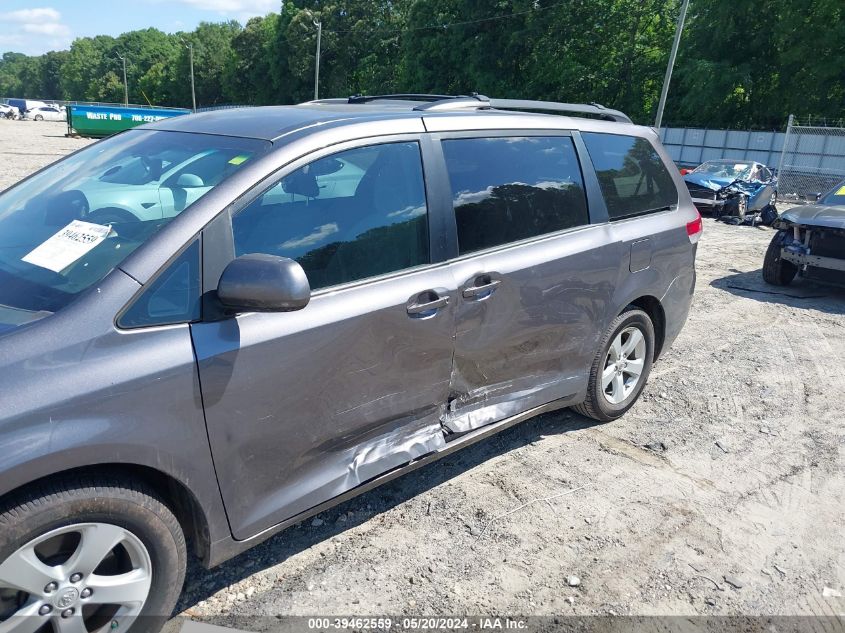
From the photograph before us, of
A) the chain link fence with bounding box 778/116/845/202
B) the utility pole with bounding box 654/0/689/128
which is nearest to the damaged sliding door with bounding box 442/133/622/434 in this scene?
the chain link fence with bounding box 778/116/845/202

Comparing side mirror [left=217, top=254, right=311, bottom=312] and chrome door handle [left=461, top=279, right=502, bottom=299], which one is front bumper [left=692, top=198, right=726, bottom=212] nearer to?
chrome door handle [left=461, top=279, right=502, bottom=299]

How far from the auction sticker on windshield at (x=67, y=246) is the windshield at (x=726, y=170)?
15861 millimetres

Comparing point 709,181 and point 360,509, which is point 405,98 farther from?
point 709,181

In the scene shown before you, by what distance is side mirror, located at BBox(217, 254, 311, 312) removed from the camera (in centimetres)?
217

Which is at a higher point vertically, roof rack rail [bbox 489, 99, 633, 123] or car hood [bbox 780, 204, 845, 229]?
roof rack rail [bbox 489, 99, 633, 123]

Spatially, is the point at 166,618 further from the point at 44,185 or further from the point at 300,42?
the point at 300,42

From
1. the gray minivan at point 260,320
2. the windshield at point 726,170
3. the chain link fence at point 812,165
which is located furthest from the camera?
the chain link fence at point 812,165

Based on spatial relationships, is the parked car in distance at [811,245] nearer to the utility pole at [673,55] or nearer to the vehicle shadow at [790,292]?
the vehicle shadow at [790,292]

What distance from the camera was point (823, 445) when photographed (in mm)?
4254

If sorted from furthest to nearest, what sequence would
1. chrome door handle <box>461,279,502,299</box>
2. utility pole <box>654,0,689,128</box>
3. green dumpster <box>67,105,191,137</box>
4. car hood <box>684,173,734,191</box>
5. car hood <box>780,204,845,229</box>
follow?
1. green dumpster <box>67,105,191,137</box>
2. utility pole <box>654,0,689,128</box>
3. car hood <box>684,173,734,191</box>
4. car hood <box>780,204,845,229</box>
5. chrome door handle <box>461,279,502,299</box>

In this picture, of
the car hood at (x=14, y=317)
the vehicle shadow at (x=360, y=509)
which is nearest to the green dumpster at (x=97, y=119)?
the vehicle shadow at (x=360, y=509)

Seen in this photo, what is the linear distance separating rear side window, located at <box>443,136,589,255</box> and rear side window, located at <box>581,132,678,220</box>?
0.25 m

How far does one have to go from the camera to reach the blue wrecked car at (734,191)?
14.8 metres

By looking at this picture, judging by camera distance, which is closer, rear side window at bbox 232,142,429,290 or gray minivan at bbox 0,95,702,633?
gray minivan at bbox 0,95,702,633
